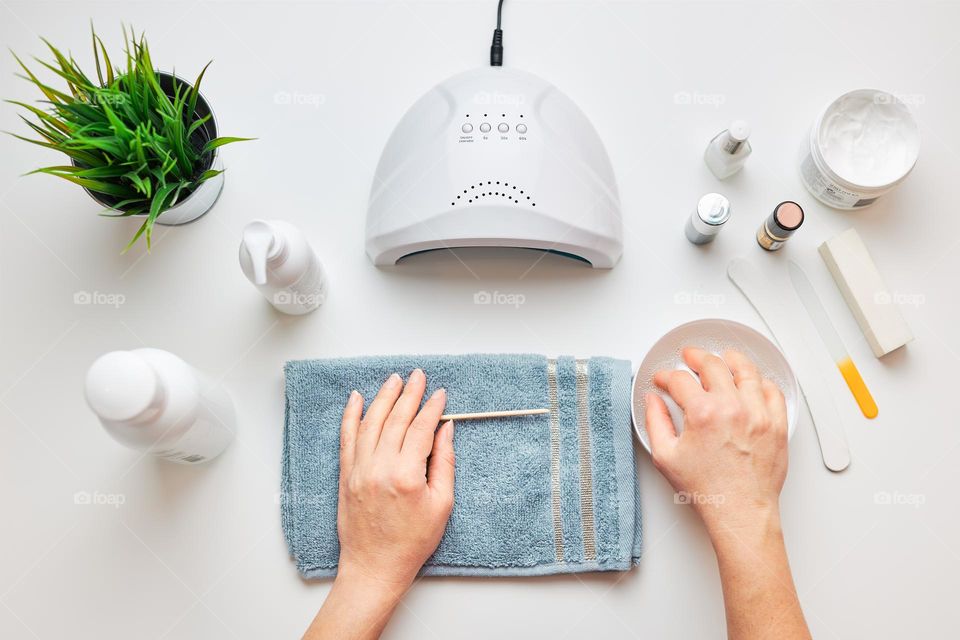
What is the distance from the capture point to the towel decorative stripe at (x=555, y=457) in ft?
2.33

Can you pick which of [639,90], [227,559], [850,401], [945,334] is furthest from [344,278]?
[945,334]

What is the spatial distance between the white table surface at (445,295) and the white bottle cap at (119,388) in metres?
0.21

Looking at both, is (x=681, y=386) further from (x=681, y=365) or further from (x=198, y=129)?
(x=198, y=129)

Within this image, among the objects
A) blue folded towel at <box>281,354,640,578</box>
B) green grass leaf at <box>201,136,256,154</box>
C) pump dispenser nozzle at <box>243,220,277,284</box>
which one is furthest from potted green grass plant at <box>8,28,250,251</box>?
blue folded towel at <box>281,354,640,578</box>

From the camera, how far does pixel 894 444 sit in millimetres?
752

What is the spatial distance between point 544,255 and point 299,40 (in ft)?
1.46

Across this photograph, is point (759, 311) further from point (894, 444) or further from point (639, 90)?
point (639, 90)

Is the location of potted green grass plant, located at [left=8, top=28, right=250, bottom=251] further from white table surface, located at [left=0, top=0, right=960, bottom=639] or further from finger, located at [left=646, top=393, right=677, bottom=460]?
finger, located at [left=646, top=393, right=677, bottom=460]

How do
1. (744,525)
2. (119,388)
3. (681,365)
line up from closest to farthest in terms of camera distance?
1. (119,388)
2. (744,525)
3. (681,365)

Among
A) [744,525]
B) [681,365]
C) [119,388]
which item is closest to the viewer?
[119,388]

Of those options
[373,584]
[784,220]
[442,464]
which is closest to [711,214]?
[784,220]

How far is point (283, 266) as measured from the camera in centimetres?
66

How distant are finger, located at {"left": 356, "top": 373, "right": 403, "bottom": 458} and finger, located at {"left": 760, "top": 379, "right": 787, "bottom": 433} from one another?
16.3 inches

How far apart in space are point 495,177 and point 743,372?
35 cm
